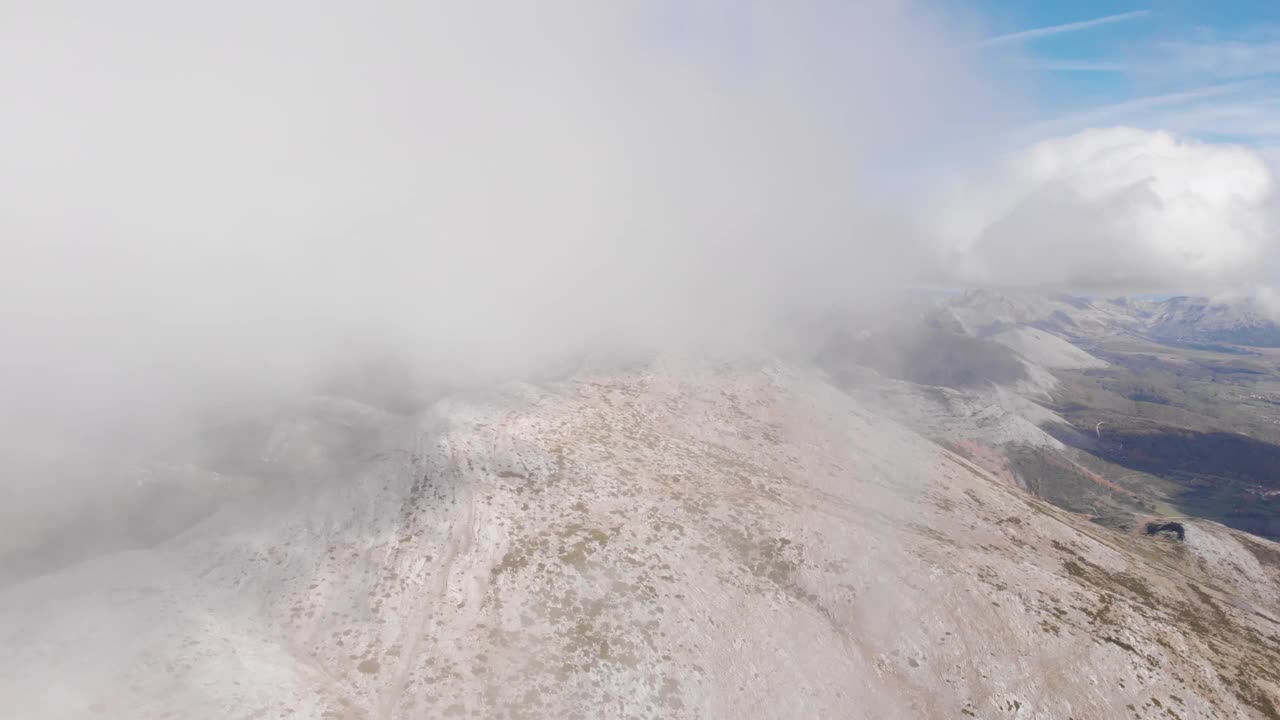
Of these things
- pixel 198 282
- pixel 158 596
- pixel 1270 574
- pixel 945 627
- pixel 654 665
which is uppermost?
pixel 198 282

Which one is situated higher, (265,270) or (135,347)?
(265,270)

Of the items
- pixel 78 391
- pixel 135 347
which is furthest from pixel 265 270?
pixel 78 391

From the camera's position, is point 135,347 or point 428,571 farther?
point 135,347

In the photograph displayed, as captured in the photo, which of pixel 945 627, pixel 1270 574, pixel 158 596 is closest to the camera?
pixel 158 596

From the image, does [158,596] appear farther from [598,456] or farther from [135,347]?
[135,347]

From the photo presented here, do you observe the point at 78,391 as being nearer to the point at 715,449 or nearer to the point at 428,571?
the point at 428,571

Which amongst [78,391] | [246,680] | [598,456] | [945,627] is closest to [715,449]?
[598,456]

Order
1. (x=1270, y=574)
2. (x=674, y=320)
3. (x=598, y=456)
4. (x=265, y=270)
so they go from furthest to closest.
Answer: (x=674, y=320)
(x=265, y=270)
(x=1270, y=574)
(x=598, y=456)
